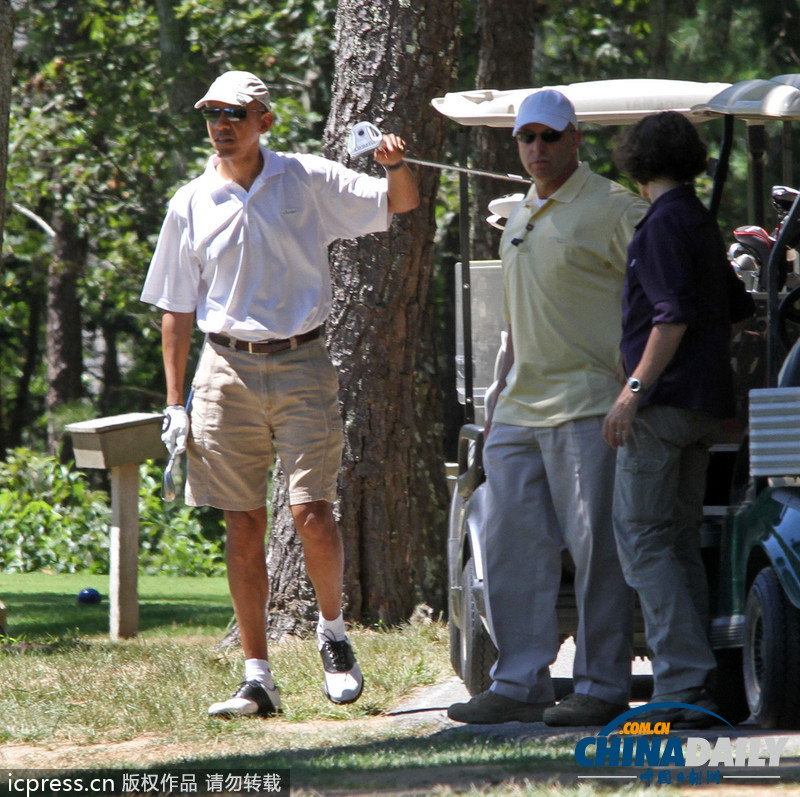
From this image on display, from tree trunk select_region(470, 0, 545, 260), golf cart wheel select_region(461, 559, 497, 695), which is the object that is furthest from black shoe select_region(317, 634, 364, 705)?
tree trunk select_region(470, 0, 545, 260)

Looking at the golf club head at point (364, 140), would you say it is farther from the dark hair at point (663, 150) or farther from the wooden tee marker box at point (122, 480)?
the wooden tee marker box at point (122, 480)

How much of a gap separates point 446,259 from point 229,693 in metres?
14.3

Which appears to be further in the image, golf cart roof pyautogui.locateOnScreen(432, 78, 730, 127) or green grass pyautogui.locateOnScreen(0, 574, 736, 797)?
golf cart roof pyautogui.locateOnScreen(432, 78, 730, 127)

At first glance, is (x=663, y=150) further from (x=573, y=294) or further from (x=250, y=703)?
(x=250, y=703)

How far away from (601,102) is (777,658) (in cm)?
233

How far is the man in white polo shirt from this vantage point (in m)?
4.68

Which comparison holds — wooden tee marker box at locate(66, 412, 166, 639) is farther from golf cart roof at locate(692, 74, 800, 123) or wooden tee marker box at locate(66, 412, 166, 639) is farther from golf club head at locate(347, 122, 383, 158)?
golf cart roof at locate(692, 74, 800, 123)

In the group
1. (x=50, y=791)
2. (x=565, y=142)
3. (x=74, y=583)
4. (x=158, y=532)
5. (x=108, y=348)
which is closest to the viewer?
(x=50, y=791)

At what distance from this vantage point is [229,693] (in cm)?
499

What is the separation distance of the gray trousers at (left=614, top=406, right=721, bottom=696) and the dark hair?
0.71 metres

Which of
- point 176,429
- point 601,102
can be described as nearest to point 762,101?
point 601,102

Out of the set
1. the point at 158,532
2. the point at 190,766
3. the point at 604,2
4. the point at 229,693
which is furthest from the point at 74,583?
the point at 604,2

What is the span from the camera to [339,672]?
474 centimetres

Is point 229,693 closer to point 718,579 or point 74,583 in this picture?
point 718,579
